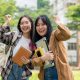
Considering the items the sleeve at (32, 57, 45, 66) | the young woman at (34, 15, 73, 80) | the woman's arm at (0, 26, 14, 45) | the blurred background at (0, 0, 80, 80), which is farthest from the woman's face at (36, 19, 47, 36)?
the woman's arm at (0, 26, 14, 45)

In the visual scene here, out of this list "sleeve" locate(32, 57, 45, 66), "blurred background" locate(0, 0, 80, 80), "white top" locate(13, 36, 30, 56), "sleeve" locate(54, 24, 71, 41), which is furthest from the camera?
"blurred background" locate(0, 0, 80, 80)

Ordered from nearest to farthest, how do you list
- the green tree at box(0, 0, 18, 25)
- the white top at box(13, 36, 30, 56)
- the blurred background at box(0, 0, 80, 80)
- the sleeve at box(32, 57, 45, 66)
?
the sleeve at box(32, 57, 45, 66)
the white top at box(13, 36, 30, 56)
the green tree at box(0, 0, 18, 25)
the blurred background at box(0, 0, 80, 80)

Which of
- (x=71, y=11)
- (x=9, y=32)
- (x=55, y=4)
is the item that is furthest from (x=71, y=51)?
(x=9, y=32)

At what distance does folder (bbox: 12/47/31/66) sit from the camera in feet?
10.1

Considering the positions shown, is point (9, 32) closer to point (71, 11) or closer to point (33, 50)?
point (33, 50)

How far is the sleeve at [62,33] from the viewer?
113 inches

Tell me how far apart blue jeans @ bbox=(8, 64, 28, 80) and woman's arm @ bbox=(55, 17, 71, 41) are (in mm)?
532

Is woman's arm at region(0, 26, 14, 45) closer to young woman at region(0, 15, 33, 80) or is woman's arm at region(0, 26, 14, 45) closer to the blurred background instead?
young woman at region(0, 15, 33, 80)

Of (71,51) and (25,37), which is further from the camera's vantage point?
(71,51)

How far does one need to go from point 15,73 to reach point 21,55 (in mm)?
218

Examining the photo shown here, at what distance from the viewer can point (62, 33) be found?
9.50 ft

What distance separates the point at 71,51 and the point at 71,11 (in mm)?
12965

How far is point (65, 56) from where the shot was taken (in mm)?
2963

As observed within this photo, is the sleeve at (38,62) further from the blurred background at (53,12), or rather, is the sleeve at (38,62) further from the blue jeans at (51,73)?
the blurred background at (53,12)
